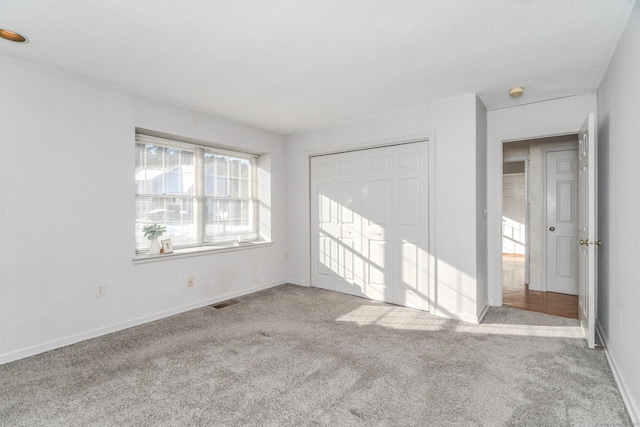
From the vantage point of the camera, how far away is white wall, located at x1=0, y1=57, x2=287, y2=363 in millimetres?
2719

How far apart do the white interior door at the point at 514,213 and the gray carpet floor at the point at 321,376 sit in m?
6.23

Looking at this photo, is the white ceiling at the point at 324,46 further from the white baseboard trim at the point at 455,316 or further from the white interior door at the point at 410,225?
the white baseboard trim at the point at 455,316

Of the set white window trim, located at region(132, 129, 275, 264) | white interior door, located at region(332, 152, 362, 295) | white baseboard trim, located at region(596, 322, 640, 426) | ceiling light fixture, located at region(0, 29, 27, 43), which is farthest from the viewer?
white interior door, located at region(332, 152, 362, 295)

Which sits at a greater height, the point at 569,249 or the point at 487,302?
the point at 569,249

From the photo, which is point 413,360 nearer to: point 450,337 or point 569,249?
point 450,337

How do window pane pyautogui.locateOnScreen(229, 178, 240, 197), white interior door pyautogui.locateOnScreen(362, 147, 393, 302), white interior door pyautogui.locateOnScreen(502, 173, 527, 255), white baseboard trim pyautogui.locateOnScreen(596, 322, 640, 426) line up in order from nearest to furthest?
1. white baseboard trim pyautogui.locateOnScreen(596, 322, 640, 426)
2. white interior door pyautogui.locateOnScreen(362, 147, 393, 302)
3. window pane pyautogui.locateOnScreen(229, 178, 240, 197)
4. white interior door pyautogui.locateOnScreen(502, 173, 527, 255)

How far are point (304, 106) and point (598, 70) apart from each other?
286 cm

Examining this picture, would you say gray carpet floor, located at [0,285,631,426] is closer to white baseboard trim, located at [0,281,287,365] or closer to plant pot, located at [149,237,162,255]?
white baseboard trim, located at [0,281,287,365]

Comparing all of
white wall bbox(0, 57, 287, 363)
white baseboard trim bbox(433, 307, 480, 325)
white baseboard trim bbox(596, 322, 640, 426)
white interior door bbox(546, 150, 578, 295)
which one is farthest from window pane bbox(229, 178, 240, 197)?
white interior door bbox(546, 150, 578, 295)

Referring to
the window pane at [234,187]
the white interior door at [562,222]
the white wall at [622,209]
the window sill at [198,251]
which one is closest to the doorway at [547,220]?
the white interior door at [562,222]

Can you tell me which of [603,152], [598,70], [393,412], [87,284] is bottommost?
Answer: [393,412]

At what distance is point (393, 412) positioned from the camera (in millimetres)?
2010

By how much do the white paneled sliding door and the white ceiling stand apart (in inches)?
37.6

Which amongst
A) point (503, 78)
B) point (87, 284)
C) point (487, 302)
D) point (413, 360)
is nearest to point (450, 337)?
point (413, 360)
